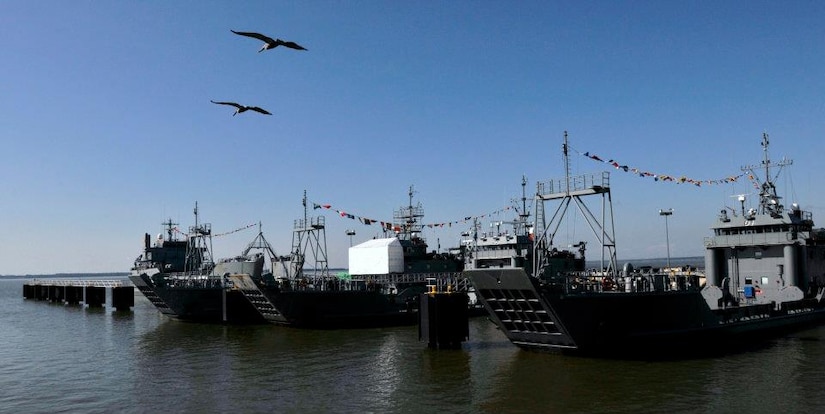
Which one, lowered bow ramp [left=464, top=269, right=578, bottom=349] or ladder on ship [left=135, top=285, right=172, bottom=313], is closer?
lowered bow ramp [left=464, top=269, right=578, bottom=349]

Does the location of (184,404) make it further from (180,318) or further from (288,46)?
(180,318)

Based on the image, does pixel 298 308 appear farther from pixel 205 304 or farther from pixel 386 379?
pixel 386 379

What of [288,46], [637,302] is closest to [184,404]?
[288,46]

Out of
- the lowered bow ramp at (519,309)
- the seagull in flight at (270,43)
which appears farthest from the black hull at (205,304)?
the seagull in flight at (270,43)

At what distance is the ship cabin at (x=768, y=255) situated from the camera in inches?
1525

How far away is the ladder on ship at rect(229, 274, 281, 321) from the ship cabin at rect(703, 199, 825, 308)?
2851 cm

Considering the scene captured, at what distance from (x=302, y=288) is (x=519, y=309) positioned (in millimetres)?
20591

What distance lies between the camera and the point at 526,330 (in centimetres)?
2773

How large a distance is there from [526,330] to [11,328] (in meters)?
39.9

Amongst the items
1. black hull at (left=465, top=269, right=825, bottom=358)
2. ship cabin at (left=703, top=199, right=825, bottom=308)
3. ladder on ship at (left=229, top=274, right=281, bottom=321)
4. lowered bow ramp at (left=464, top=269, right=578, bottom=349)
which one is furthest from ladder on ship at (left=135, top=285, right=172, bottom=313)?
ship cabin at (left=703, top=199, right=825, bottom=308)

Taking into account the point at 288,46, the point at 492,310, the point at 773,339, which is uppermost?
the point at 288,46

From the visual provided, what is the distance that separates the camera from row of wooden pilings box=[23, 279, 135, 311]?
6438cm

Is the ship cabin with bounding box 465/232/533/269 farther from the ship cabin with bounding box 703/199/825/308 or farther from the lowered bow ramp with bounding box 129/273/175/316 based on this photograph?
the lowered bow ramp with bounding box 129/273/175/316

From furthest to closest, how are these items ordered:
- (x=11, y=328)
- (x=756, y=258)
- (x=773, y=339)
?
(x=11, y=328), (x=756, y=258), (x=773, y=339)
